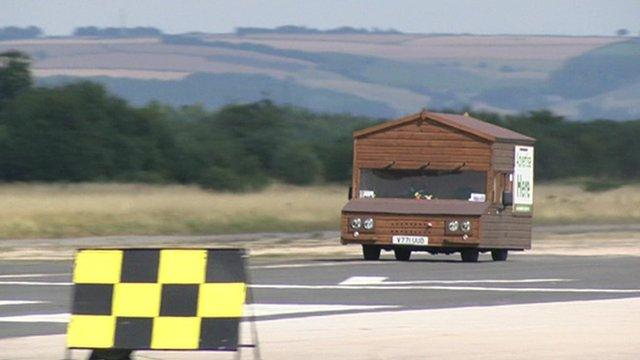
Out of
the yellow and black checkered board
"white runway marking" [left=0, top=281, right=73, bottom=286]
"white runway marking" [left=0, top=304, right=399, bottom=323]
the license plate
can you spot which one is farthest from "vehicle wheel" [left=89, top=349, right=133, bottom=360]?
the license plate

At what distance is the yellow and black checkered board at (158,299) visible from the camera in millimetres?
12445

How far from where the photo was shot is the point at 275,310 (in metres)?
19.2

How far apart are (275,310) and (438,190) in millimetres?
12161

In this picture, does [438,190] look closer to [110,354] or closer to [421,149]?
[421,149]

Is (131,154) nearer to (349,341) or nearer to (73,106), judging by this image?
(73,106)

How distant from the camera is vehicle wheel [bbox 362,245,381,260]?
3145cm

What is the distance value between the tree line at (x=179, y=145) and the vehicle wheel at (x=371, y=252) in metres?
34.9

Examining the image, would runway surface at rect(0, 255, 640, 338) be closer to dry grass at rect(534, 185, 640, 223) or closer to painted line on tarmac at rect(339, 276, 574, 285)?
painted line on tarmac at rect(339, 276, 574, 285)

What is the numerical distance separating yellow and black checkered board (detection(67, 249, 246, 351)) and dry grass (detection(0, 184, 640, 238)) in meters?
31.2

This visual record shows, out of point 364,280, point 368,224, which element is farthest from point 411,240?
point 364,280

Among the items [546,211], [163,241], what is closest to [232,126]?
[546,211]

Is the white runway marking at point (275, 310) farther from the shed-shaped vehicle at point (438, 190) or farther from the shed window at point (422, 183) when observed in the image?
the shed window at point (422, 183)

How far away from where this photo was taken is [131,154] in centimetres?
7212

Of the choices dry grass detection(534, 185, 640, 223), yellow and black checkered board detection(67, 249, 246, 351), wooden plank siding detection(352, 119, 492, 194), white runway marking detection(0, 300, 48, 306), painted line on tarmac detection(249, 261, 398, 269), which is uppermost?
wooden plank siding detection(352, 119, 492, 194)
